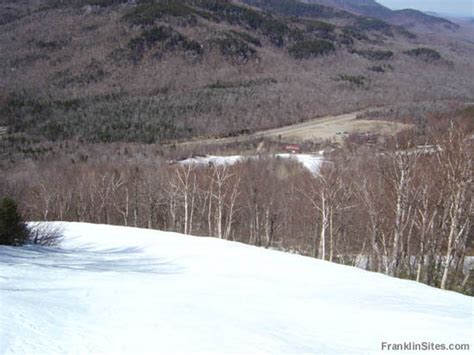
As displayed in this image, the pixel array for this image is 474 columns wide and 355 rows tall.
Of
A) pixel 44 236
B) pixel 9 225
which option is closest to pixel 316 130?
pixel 44 236

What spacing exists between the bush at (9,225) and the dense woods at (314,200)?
1241 centimetres

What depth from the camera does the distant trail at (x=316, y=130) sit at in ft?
302

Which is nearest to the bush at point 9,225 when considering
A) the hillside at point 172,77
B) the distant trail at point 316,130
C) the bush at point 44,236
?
the bush at point 44,236

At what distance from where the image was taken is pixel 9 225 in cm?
1430

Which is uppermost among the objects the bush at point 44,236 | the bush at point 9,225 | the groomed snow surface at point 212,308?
the groomed snow surface at point 212,308

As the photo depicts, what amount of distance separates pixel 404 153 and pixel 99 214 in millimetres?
30401

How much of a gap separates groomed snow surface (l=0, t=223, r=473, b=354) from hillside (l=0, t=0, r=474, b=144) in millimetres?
87556

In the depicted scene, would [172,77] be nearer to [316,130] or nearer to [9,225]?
[316,130]

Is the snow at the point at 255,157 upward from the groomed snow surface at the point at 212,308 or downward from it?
downward

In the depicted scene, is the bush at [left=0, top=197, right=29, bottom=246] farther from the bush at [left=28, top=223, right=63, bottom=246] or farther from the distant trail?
the distant trail

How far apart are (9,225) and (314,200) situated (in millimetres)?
22405

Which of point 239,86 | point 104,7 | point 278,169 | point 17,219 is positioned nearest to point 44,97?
point 239,86

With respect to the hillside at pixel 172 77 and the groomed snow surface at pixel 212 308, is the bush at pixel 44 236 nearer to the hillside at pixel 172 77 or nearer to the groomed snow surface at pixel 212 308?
the groomed snow surface at pixel 212 308

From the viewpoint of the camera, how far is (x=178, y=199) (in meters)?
41.4
